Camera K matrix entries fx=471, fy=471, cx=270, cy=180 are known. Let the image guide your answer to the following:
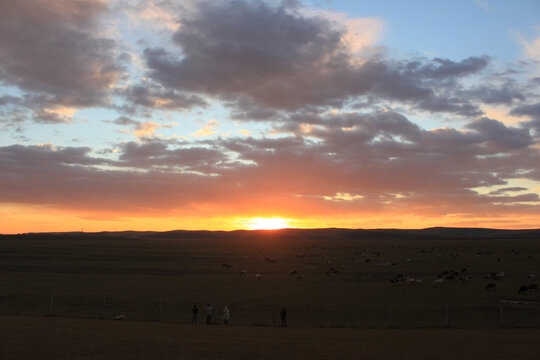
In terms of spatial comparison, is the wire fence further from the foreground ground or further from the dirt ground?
the foreground ground

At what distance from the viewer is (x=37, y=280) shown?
58.7 meters

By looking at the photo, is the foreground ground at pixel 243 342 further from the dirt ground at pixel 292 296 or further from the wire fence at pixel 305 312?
the dirt ground at pixel 292 296

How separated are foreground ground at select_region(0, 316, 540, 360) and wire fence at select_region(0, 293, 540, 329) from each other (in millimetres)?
3708

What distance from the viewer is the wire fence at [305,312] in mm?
32688

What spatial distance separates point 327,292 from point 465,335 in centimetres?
2235

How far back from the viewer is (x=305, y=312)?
38031 millimetres

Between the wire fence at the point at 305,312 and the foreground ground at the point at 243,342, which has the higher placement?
the foreground ground at the point at 243,342

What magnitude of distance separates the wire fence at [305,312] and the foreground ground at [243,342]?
3708mm

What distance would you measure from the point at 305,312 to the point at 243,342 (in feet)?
49.4

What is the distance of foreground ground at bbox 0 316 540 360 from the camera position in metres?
20.3

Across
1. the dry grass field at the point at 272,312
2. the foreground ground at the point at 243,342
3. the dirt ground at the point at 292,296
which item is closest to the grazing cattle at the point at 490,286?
the dirt ground at the point at 292,296

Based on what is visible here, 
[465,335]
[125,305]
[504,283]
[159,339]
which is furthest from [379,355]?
[504,283]

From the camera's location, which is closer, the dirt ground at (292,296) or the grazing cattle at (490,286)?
the dirt ground at (292,296)

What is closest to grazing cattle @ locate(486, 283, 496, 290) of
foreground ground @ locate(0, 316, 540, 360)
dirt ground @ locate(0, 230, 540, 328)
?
dirt ground @ locate(0, 230, 540, 328)
